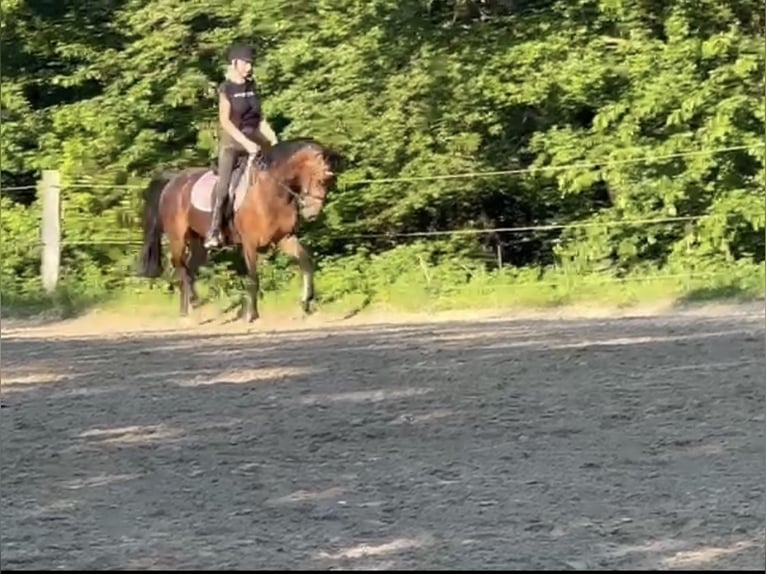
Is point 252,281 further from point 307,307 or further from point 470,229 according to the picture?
point 470,229

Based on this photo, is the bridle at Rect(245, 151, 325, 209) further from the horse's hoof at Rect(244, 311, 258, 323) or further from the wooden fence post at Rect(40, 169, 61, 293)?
the wooden fence post at Rect(40, 169, 61, 293)

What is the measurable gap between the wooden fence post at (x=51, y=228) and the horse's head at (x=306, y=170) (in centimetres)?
333

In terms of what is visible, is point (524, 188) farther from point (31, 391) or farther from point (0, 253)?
point (31, 391)

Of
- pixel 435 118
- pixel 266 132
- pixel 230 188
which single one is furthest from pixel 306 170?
pixel 435 118

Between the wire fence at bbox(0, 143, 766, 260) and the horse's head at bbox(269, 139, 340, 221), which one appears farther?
the wire fence at bbox(0, 143, 766, 260)

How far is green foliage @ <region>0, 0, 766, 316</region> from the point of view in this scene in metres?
13.1

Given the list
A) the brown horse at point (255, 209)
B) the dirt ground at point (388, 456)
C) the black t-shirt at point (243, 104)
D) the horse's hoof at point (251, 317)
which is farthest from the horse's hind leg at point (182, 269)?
the dirt ground at point (388, 456)

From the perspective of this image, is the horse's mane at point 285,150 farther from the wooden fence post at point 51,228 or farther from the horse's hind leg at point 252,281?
the wooden fence post at point 51,228

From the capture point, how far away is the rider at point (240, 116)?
A: 890 cm

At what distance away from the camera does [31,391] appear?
243 inches

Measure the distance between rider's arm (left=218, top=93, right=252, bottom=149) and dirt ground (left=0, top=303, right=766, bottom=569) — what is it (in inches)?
66.6

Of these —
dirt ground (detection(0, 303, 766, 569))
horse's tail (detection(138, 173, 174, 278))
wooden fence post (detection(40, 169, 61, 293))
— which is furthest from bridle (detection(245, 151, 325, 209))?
wooden fence post (detection(40, 169, 61, 293))

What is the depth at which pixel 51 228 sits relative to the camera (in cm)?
1241

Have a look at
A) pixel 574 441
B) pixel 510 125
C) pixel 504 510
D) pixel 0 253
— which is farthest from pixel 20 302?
pixel 504 510
